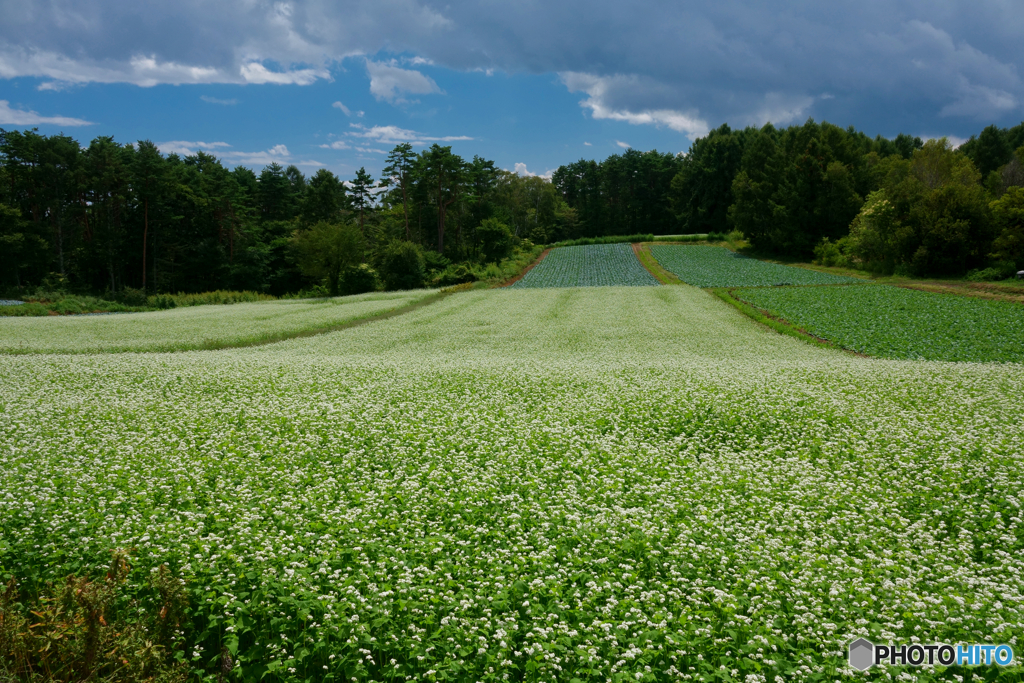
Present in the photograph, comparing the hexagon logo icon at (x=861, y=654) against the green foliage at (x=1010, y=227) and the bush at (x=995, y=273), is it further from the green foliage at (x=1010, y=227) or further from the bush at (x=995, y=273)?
the green foliage at (x=1010, y=227)

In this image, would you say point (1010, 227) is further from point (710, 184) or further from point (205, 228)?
point (205, 228)

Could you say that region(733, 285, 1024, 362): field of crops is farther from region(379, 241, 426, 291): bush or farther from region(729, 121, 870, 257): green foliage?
region(379, 241, 426, 291): bush

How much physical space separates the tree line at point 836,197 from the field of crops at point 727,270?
6.03 metres

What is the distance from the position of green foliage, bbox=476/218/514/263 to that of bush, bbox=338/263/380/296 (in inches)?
710

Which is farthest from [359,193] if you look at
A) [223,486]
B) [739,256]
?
[223,486]

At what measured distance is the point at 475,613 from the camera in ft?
19.5

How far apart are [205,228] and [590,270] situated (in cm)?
5650

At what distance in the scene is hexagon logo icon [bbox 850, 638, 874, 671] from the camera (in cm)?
521

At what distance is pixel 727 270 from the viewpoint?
201 ft

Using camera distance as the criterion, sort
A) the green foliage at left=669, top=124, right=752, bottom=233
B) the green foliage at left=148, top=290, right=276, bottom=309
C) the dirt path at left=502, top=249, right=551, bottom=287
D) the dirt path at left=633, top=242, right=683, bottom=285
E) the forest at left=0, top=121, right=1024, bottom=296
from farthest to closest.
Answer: the green foliage at left=669, top=124, right=752, bottom=233 < the dirt path at left=502, top=249, right=551, bottom=287 < the dirt path at left=633, top=242, right=683, bottom=285 < the green foliage at left=148, top=290, right=276, bottom=309 < the forest at left=0, top=121, right=1024, bottom=296

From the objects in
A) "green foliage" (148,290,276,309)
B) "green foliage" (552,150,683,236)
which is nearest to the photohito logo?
"green foliage" (148,290,276,309)

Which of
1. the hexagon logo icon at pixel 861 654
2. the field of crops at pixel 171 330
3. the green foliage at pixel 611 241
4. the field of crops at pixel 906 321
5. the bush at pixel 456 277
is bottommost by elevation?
the hexagon logo icon at pixel 861 654

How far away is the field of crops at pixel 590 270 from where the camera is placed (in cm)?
5921

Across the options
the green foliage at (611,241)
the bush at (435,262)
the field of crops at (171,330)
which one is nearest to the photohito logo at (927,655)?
the field of crops at (171,330)
